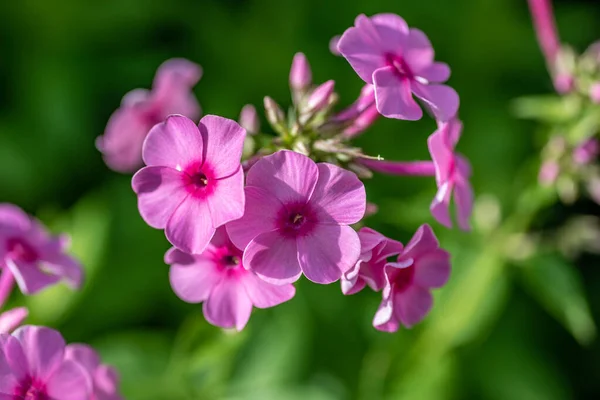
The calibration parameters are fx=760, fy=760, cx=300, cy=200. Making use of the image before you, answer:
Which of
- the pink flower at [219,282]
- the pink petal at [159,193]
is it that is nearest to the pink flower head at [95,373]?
the pink flower at [219,282]

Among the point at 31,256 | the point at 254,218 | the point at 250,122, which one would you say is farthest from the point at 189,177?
the point at 31,256

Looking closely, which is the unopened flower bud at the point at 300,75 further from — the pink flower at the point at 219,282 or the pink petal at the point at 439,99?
the pink flower at the point at 219,282

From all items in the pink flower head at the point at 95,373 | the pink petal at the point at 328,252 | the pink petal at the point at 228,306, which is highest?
the pink petal at the point at 328,252

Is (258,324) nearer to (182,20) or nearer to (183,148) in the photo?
(183,148)

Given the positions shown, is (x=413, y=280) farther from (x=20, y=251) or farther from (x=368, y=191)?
(x=368, y=191)

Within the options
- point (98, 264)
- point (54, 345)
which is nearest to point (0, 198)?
point (98, 264)

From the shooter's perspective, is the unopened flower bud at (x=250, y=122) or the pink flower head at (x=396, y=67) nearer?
the pink flower head at (x=396, y=67)
